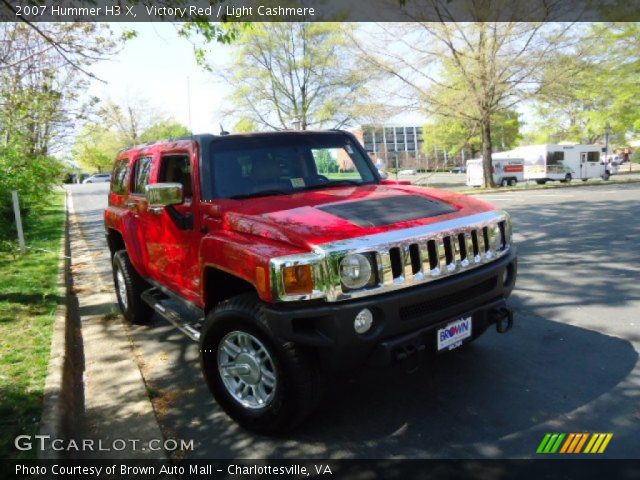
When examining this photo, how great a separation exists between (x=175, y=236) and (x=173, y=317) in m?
0.74

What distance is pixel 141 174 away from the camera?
5.05 m

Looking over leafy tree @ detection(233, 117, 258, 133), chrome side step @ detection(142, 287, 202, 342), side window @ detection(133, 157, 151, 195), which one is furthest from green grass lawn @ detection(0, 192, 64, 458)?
leafy tree @ detection(233, 117, 258, 133)

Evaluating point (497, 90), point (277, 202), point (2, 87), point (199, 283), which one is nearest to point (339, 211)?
point (277, 202)

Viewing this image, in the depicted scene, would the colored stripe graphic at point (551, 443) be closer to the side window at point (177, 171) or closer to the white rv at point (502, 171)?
the side window at point (177, 171)

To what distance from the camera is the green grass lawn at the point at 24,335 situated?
336 centimetres

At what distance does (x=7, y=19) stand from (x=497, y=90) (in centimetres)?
2109

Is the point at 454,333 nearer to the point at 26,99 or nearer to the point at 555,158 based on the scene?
the point at 26,99

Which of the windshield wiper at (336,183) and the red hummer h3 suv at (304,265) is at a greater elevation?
the windshield wiper at (336,183)

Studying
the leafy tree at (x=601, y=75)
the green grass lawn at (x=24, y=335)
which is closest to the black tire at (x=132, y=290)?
the green grass lawn at (x=24, y=335)

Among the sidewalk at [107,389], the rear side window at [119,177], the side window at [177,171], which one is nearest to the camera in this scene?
the sidewalk at [107,389]

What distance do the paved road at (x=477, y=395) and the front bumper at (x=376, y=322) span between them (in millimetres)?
560

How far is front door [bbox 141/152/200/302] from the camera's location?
384 centimetres

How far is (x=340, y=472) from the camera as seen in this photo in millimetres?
2775

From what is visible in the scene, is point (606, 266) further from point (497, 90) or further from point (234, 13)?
point (497, 90)
